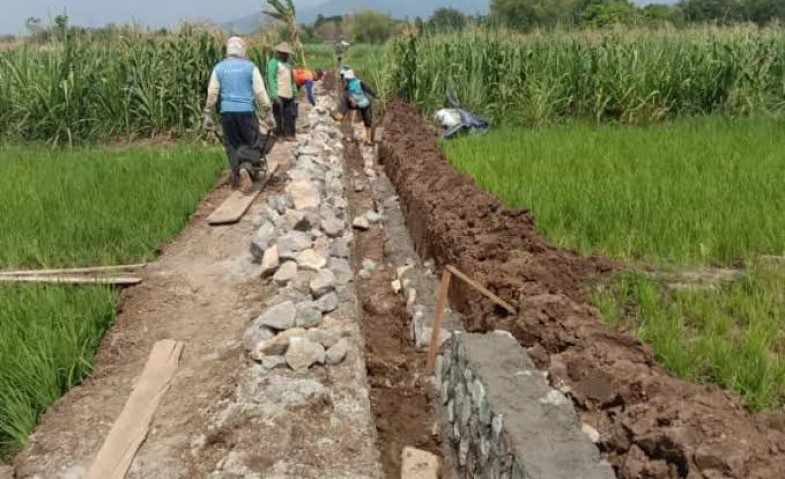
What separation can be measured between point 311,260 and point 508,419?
8.96ft

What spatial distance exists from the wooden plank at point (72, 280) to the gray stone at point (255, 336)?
123cm

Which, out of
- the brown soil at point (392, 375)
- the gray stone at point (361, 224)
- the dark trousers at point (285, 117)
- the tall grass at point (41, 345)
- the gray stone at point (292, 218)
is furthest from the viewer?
the dark trousers at point (285, 117)

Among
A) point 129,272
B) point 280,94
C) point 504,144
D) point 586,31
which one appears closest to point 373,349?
point 129,272

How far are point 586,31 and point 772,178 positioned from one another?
29.5 ft

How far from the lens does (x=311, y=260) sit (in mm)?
4773

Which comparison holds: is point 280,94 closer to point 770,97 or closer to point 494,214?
point 494,214

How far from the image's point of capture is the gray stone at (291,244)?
16.2 feet

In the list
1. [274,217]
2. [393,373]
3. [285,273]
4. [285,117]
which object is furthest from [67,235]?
[285,117]

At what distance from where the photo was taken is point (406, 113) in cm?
1063

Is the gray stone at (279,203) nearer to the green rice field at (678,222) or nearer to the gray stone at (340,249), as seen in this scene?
the gray stone at (340,249)

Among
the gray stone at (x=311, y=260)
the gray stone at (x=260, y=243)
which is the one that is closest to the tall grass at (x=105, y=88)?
the gray stone at (x=260, y=243)

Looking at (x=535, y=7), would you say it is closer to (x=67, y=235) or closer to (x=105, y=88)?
(x=105, y=88)

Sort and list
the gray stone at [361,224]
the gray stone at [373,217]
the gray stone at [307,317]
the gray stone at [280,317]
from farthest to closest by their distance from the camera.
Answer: the gray stone at [373,217]
the gray stone at [361,224]
the gray stone at [307,317]
the gray stone at [280,317]

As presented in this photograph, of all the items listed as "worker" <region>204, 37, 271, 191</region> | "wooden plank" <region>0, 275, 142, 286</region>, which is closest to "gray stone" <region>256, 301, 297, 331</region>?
"wooden plank" <region>0, 275, 142, 286</region>
